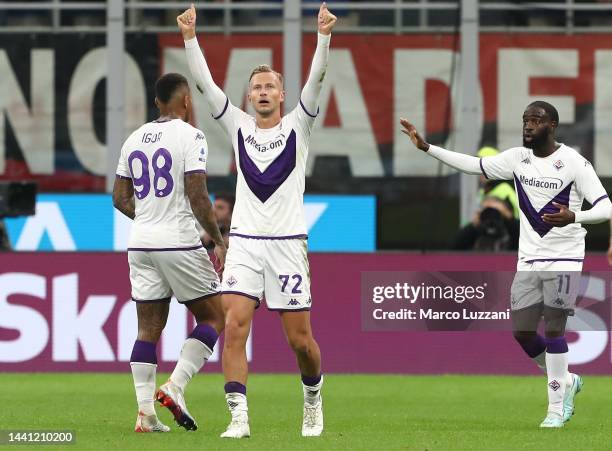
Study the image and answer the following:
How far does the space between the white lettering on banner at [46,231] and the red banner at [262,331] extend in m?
3.79

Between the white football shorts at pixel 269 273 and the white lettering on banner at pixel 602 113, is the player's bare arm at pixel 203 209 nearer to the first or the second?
the white football shorts at pixel 269 273

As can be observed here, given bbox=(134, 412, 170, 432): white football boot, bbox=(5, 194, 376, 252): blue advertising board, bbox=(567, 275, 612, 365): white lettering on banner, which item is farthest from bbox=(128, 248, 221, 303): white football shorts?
bbox=(5, 194, 376, 252): blue advertising board

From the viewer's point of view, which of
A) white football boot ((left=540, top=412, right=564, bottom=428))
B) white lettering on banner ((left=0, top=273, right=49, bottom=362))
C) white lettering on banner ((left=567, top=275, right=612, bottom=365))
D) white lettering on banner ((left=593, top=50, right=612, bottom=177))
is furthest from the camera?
white lettering on banner ((left=593, top=50, right=612, bottom=177))

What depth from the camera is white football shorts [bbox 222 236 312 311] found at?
983 cm

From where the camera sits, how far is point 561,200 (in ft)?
35.9

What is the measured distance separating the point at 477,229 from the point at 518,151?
19.1 ft

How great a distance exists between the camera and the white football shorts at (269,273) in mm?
9828

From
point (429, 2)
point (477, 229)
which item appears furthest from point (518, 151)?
point (429, 2)

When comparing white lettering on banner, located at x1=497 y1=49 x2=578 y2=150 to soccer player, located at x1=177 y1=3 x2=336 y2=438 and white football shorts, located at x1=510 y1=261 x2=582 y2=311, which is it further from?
soccer player, located at x1=177 y1=3 x2=336 y2=438

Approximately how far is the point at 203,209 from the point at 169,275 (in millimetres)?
494

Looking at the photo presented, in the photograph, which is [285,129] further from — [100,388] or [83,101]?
[83,101]

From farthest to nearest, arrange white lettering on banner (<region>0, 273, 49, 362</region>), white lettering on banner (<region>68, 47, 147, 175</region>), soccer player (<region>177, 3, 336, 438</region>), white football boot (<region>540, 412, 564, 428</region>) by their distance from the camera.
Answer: white lettering on banner (<region>68, 47, 147, 175</region>)
white lettering on banner (<region>0, 273, 49, 362</region>)
white football boot (<region>540, 412, 564, 428</region>)
soccer player (<region>177, 3, 336, 438</region>)

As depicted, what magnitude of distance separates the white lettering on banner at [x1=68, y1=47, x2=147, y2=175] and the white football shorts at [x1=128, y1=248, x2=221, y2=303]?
34.3 ft

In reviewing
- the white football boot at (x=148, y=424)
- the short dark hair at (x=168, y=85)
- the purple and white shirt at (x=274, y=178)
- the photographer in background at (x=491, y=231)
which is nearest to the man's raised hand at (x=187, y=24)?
the short dark hair at (x=168, y=85)
